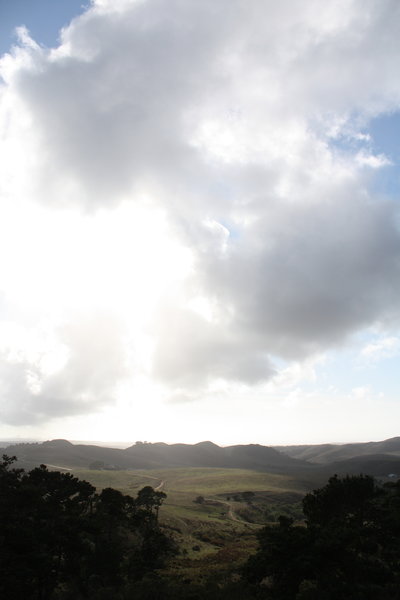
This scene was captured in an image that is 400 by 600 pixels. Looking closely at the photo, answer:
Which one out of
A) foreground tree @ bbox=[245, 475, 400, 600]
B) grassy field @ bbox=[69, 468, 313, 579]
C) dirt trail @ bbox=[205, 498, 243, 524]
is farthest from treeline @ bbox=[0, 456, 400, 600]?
dirt trail @ bbox=[205, 498, 243, 524]

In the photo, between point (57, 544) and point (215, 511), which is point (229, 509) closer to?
point (215, 511)

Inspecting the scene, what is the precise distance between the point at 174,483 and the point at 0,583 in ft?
604

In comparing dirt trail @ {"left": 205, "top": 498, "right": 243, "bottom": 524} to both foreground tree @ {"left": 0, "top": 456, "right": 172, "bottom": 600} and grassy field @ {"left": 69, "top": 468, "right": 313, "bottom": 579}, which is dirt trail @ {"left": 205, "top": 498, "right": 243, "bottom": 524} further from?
foreground tree @ {"left": 0, "top": 456, "right": 172, "bottom": 600}

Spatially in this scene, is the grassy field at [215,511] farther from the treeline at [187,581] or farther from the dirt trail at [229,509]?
the treeline at [187,581]

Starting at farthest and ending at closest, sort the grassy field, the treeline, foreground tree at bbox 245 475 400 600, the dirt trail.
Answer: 1. the dirt trail
2. the grassy field
3. the treeline
4. foreground tree at bbox 245 475 400 600

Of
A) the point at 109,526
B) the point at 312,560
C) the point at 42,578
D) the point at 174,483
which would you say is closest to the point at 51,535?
the point at 42,578

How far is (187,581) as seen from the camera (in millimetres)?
50219

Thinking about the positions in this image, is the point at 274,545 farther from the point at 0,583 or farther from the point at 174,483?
the point at 174,483

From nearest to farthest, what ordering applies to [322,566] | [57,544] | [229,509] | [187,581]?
1. [322,566]
2. [57,544]
3. [187,581]
4. [229,509]

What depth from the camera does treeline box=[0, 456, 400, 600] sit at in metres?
32.6

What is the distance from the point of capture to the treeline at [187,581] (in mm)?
32562

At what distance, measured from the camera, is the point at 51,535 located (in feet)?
128

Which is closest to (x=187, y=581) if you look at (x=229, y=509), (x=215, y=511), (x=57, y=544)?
(x=57, y=544)

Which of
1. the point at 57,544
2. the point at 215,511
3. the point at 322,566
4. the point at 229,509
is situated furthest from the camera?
the point at 229,509
